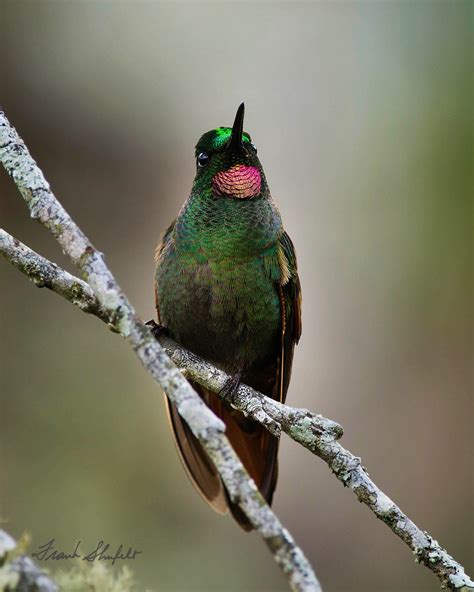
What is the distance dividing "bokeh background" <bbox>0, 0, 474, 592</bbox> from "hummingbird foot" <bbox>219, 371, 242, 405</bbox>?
220cm

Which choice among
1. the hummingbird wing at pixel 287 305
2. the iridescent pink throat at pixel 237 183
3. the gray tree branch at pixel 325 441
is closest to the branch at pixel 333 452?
the gray tree branch at pixel 325 441

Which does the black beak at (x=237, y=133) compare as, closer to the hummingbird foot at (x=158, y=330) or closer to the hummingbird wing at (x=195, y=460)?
the hummingbird wing at (x=195, y=460)

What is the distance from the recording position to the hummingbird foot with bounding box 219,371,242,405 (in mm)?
3438

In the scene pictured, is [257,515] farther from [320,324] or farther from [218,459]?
[320,324]

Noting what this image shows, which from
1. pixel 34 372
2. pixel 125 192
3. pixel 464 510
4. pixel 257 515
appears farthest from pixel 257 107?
pixel 257 515

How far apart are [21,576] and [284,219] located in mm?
4546

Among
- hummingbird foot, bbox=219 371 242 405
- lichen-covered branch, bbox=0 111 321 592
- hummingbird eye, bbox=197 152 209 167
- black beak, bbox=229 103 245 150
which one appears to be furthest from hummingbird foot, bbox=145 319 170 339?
lichen-covered branch, bbox=0 111 321 592

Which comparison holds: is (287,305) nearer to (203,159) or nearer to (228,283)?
(228,283)

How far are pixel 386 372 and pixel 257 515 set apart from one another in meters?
4.49

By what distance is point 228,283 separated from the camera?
3.73 m

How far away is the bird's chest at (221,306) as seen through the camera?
3740mm

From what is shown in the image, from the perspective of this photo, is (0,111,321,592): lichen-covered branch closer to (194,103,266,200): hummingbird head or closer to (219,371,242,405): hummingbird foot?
(219,371,242,405): hummingbird foot
